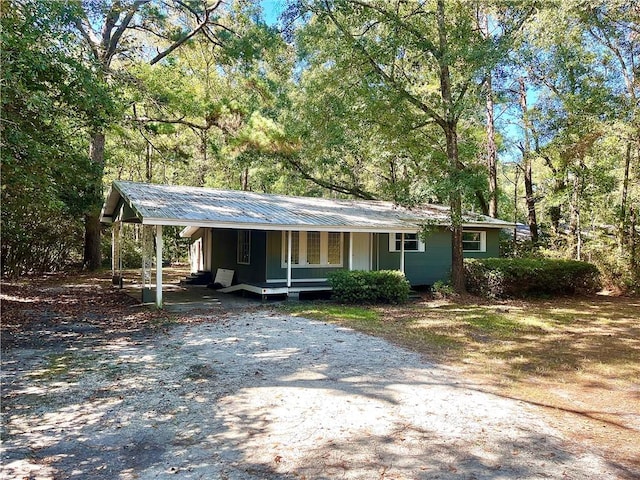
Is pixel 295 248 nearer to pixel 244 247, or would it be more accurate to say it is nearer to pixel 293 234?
pixel 293 234

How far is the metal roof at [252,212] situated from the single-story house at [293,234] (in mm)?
27

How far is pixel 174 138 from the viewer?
23.7 meters

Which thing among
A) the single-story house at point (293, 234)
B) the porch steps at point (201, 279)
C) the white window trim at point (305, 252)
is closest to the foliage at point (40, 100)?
the single-story house at point (293, 234)

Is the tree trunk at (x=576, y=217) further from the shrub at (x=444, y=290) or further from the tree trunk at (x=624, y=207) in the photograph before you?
the shrub at (x=444, y=290)

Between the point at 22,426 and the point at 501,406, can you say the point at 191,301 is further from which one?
the point at 501,406

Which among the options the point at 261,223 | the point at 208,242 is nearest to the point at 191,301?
the point at 261,223

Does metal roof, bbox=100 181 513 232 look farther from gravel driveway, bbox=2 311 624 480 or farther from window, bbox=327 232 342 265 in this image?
gravel driveway, bbox=2 311 624 480

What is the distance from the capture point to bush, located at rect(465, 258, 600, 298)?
14.4 m

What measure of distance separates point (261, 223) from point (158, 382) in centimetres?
660

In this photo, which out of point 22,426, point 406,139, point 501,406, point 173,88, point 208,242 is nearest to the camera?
point 22,426

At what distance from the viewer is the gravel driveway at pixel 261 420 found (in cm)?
346

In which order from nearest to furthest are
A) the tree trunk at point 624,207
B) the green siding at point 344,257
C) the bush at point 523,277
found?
the green siding at point 344,257, the bush at point 523,277, the tree trunk at point 624,207

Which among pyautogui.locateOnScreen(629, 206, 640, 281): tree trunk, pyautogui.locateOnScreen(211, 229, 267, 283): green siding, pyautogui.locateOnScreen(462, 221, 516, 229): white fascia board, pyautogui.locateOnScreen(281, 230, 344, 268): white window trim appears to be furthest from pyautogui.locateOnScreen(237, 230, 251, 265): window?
pyautogui.locateOnScreen(629, 206, 640, 281): tree trunk

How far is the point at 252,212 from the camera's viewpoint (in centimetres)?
1284
